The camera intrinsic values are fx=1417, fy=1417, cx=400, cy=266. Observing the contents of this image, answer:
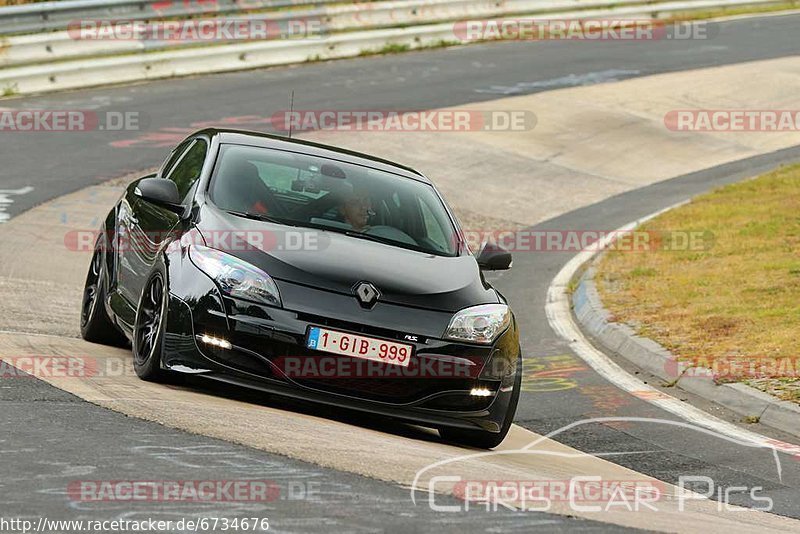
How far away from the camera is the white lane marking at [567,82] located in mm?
24062

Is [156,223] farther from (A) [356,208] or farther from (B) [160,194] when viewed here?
(A) [356,208]

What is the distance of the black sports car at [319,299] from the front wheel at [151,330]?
1cm

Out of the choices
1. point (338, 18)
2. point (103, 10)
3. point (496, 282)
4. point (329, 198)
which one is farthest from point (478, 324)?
point (338, 18)

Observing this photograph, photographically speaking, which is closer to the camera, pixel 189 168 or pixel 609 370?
pixel 189 168

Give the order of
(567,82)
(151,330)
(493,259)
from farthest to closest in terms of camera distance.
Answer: (567,82) → (493,259) → (151,330)

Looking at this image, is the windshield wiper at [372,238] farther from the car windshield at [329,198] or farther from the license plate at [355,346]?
the license plate at [355,346]

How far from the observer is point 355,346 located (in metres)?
7.34

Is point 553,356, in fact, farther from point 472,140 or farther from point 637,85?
point 637,85

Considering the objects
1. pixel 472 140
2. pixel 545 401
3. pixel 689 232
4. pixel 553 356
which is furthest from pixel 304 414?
pixel 472 140

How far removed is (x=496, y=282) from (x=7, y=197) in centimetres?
542

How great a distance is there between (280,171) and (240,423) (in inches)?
Result: 90.3

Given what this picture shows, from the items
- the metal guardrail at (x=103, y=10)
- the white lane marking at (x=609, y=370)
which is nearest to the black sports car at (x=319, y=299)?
the white lane marking at (x=609, y=370)

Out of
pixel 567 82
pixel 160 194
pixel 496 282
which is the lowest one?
pixel 567 82

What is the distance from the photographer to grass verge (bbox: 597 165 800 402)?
10.7 m
